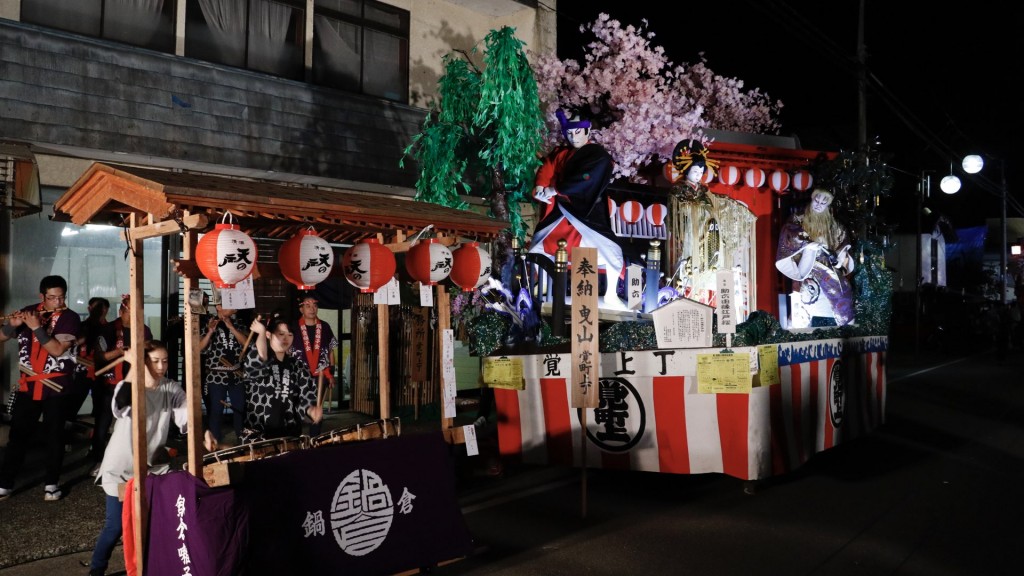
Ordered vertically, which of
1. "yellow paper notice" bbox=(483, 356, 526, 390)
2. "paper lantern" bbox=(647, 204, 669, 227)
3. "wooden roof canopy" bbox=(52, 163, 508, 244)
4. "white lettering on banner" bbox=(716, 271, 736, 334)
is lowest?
"yellow paper notice" bbox=(483, 356, 526, 390)

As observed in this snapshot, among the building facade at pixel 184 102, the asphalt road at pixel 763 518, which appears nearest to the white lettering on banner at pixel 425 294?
the asphalt road at pixel 763 518

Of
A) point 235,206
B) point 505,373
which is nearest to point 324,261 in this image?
point 235,206

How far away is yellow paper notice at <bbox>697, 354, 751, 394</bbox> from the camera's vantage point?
8164 millimetres

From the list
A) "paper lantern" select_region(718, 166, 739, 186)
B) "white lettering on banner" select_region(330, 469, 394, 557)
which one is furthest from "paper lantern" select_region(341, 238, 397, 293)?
"paper lantern" select_region(718, 166, 739, 186)

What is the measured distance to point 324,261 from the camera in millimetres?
6191

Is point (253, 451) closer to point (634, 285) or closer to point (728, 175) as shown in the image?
point (634, 285)

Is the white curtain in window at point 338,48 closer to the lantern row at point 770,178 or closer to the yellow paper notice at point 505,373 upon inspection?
the lantern row at point 770,178

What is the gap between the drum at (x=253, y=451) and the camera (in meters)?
5.69

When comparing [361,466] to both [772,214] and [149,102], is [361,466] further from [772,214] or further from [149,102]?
[772,214]

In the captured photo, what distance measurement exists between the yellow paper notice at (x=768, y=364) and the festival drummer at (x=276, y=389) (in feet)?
15.1

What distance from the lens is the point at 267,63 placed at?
511 inches

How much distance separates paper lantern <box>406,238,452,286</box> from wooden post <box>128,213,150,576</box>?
2296 mm

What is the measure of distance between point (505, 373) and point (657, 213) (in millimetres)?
6143

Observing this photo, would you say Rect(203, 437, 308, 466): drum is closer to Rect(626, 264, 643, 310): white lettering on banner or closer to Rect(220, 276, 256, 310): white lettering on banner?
Rect(220, 276, 256, 310): white lettering on banner
